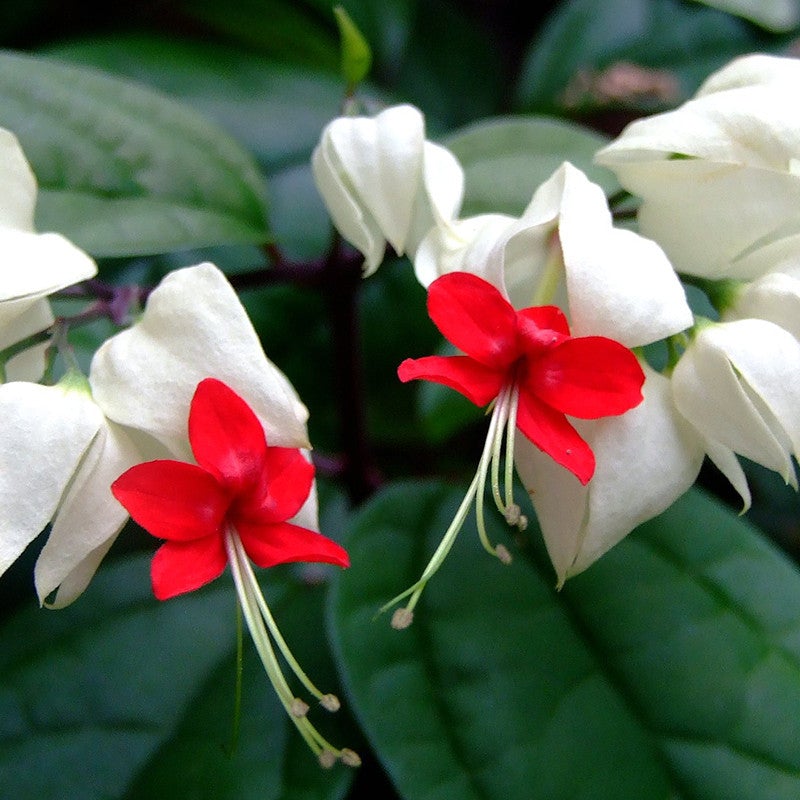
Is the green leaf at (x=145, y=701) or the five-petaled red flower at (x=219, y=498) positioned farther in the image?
the green leaf at (x=145, y=701)

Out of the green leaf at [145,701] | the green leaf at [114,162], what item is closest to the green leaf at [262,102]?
the green leaf at [114,162]

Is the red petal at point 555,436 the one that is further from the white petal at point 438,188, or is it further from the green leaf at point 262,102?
the green leaf at point 262,102

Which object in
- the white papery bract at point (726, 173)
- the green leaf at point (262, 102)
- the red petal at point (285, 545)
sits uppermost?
the white papery bract at point (726, 173)

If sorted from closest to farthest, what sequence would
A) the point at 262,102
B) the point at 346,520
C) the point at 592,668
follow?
the point at 592,668
the point at 346,520
the point at 262,102

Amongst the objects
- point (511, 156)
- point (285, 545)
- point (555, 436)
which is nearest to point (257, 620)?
point (285, 545)

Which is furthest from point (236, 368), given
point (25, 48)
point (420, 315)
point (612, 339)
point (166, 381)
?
point (25, 48)

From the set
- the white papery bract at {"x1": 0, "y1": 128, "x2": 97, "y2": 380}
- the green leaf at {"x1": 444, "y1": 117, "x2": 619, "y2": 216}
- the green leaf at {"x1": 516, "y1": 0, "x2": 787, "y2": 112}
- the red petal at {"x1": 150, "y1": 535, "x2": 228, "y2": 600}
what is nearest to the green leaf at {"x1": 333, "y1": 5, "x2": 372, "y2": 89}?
the green leaf at {"x1": 444, "y1": 117, "x2": 619, "y2": 216}

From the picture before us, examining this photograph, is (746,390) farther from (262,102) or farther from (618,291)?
(262,102)
